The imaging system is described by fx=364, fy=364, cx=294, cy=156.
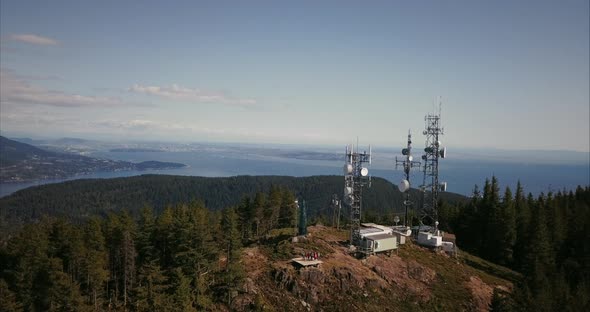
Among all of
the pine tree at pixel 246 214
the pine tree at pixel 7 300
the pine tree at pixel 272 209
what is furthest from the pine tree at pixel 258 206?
the pine tree at pixel 7 300

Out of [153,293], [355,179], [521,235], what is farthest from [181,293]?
[521,235]

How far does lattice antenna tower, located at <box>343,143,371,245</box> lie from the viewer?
4562 centimetres

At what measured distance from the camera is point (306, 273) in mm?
37062

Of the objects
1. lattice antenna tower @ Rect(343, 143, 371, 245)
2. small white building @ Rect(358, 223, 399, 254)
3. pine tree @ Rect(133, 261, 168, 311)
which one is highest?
lattice antenna tower @ Rect(343, 143, 371, 245)

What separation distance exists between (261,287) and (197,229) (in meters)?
8.74

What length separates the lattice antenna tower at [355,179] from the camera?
4562cm

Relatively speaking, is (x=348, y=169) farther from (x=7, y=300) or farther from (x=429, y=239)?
Result: (x=7, y=300)

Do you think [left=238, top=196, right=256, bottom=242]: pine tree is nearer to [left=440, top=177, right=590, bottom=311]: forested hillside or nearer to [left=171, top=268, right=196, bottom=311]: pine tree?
[left=171, top=268, right=196, bottom=311]: pine tree

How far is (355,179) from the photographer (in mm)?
46406

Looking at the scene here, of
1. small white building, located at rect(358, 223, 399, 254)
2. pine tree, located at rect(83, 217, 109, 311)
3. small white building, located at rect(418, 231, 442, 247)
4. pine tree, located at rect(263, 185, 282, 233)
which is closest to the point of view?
pine tree, located at rect(83, 217, 109, 311)

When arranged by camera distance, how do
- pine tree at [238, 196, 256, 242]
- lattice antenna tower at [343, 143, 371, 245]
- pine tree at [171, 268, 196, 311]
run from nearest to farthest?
pine tree at [171, 268, 196, 311] → lattice antenna tower at [343, 143, 371, 245] → pine tree at [238, 196, 256, 242]

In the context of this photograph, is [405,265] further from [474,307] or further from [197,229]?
[197,229]

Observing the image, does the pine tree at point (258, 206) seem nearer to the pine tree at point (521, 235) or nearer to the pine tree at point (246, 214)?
the pine tree at point (246, 214)

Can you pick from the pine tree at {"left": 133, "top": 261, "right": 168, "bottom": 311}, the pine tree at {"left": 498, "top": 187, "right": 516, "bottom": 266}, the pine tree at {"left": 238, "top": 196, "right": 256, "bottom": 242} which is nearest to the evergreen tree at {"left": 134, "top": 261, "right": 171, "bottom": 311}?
the pine tree at {"left": 133, "top": 261, "right": 168, "bottom": 311}
